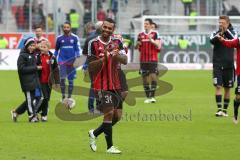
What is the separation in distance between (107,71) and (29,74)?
479cm

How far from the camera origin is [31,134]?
14.7 m

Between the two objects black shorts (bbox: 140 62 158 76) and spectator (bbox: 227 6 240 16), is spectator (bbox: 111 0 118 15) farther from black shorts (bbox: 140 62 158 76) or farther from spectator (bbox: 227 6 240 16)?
black shorts (bbox: 140 62 158 76)

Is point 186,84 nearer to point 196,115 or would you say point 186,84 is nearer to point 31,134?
point 196,115

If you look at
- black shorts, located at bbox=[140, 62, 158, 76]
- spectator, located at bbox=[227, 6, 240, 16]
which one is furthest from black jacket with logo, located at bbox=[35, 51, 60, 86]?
spectator, located at bbox=[227, 6, 240, 16]

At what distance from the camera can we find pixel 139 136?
575 inches

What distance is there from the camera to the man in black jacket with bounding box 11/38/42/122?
55.3ft

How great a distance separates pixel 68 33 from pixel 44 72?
442 centimetres

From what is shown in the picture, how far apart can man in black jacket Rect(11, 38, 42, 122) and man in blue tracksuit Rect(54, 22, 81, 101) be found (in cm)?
443

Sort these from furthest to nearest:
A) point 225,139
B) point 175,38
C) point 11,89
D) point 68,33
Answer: point 175,38, point 11,89, point 68,33, point 225,139

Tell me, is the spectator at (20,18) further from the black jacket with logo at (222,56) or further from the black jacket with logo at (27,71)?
the black jacket with logo at (27,71)

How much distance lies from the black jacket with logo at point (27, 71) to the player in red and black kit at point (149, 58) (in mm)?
5913

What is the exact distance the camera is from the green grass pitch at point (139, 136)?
12.2 m

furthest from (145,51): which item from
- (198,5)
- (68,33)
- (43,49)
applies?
(198,5)

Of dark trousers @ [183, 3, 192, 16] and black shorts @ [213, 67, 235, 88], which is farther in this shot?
dark trousers @ [183, 3, 192, 16]
